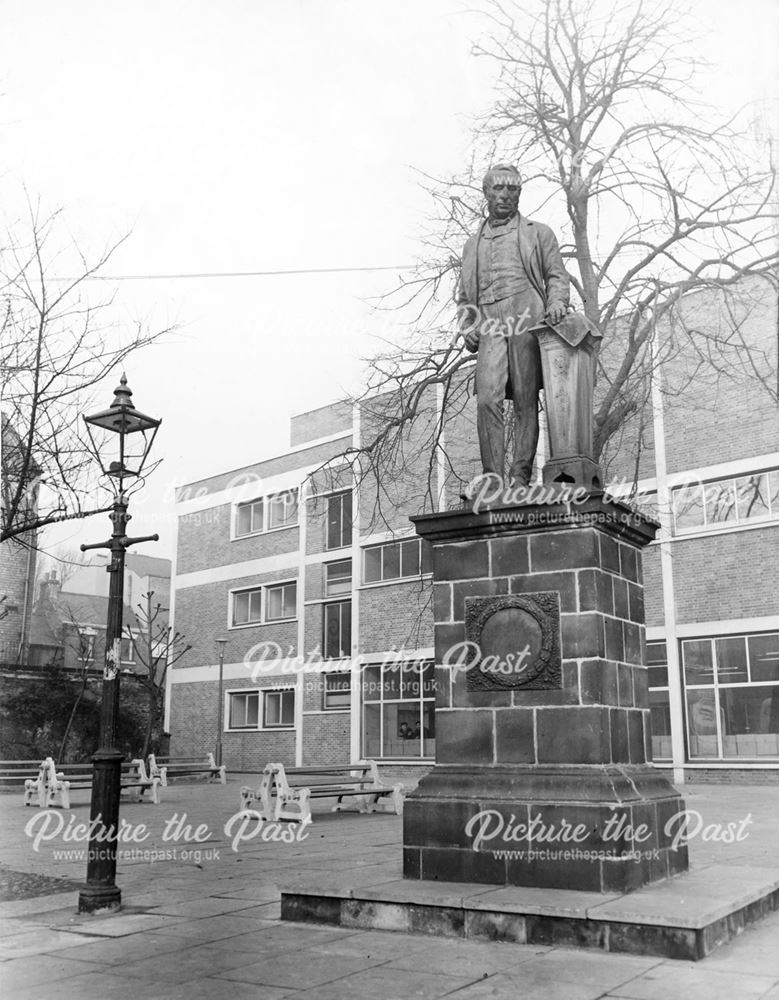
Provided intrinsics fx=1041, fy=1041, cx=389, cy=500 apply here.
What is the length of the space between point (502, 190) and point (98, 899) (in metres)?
6.48

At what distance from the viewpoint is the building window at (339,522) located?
33.1 metres

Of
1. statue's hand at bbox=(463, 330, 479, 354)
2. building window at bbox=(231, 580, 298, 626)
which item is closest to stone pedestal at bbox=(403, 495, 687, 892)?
statue's hand at bbox=(463, 330, 479, 354)

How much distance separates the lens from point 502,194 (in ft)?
28.7

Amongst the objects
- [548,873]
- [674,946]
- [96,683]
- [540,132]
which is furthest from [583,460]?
[96,683]

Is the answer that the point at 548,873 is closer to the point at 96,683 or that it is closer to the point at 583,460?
the point at 583,460

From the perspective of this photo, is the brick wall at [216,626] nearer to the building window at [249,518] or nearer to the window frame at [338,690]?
the building window at [249,518]

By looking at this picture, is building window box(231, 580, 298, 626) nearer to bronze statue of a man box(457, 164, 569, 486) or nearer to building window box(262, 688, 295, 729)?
building window box(262, 688, 295, 729)

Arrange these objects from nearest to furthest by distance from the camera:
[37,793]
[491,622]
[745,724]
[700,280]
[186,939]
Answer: [186,939], [491,622], [700,280], [37,793], [745,724]

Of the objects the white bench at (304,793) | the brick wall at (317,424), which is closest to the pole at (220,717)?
the brick wall at (317,424)

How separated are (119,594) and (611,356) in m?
17.3

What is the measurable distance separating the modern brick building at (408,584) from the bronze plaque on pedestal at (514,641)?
29.0 feet

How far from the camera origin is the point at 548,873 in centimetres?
689

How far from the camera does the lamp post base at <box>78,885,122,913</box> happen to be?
7.80 m

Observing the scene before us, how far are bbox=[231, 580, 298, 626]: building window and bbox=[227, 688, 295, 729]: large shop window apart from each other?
2.48 metres
